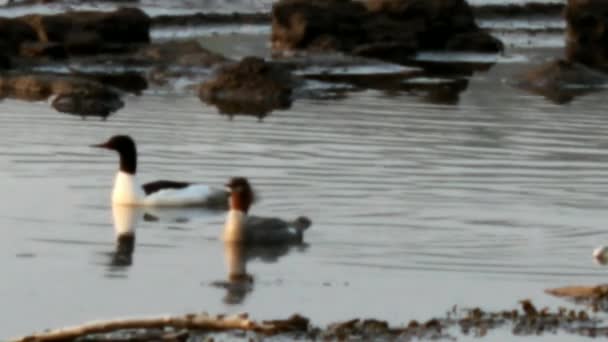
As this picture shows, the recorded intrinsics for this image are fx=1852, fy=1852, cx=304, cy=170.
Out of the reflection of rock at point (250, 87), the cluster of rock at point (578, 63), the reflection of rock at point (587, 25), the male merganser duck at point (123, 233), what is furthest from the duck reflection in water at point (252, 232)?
the reflection of rock at point (587, 25)

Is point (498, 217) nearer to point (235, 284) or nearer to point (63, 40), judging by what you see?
point (235, 284)

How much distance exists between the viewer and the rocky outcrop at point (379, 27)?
41375 millimetres

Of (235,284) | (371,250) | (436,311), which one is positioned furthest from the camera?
(371,250)

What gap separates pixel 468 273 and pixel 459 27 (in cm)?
2886

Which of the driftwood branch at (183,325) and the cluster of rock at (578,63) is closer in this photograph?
the driftwood branch at (183,325)

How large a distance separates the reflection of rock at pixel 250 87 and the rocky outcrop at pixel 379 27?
27.4 feet

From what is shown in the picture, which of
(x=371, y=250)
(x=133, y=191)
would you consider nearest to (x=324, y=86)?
(x=133, y=191)

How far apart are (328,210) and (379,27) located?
2511 cm

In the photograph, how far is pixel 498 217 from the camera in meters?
18.1

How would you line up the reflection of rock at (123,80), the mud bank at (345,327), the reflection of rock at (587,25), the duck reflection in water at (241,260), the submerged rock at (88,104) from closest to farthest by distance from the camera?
the mud bank at (345,327) < the duck reflection in water at (241,260) < the submerged rock at (88,104) < the reflection of rock at (123,80) < the reflection of rock at (587,25)

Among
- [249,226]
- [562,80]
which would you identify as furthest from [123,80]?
[249,226]

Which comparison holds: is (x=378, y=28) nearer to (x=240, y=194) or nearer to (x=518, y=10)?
(x=518, y=10)

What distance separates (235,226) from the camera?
1667cm

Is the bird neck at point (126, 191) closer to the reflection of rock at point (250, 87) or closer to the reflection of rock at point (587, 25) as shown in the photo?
the reflection of rock at point (250, 87)
